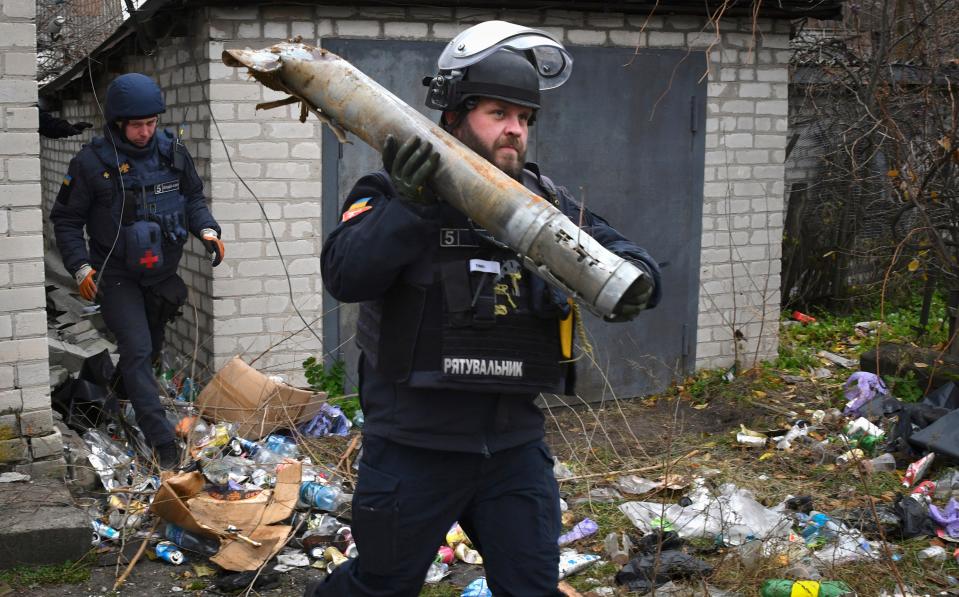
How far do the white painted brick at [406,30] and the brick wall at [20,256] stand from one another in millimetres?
2283

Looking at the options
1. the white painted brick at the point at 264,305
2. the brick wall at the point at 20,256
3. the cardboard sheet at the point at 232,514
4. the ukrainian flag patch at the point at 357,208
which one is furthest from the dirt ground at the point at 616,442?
the ukrainian flag patch at the point at 357,208

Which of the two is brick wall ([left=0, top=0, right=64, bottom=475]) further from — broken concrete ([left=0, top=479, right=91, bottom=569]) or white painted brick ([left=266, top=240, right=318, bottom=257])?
white painted brick ([left=266, top=240, right=318, bottom=257])

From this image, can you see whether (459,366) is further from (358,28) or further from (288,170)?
(358,28)

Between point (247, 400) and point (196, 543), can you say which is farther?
point (247, 400)

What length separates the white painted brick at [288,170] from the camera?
20.7ft

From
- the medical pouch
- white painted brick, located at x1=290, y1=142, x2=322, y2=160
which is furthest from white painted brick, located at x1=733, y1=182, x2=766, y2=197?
the medical pouch

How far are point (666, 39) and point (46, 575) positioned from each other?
17.5 feet

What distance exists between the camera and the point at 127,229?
5082mm

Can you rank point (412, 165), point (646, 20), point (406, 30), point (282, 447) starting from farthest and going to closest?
point (646, 20), point (406, 30), point (282, 447), point (412, 165)

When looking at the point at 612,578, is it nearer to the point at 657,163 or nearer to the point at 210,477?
the point at 210,477

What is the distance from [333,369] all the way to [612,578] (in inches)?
109

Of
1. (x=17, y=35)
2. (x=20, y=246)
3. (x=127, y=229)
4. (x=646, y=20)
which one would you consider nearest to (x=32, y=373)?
(x=20, y=246)

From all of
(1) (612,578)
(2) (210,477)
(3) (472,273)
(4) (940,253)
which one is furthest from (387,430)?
(4) (940,253)

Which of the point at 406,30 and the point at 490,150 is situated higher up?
the point at 406,30
